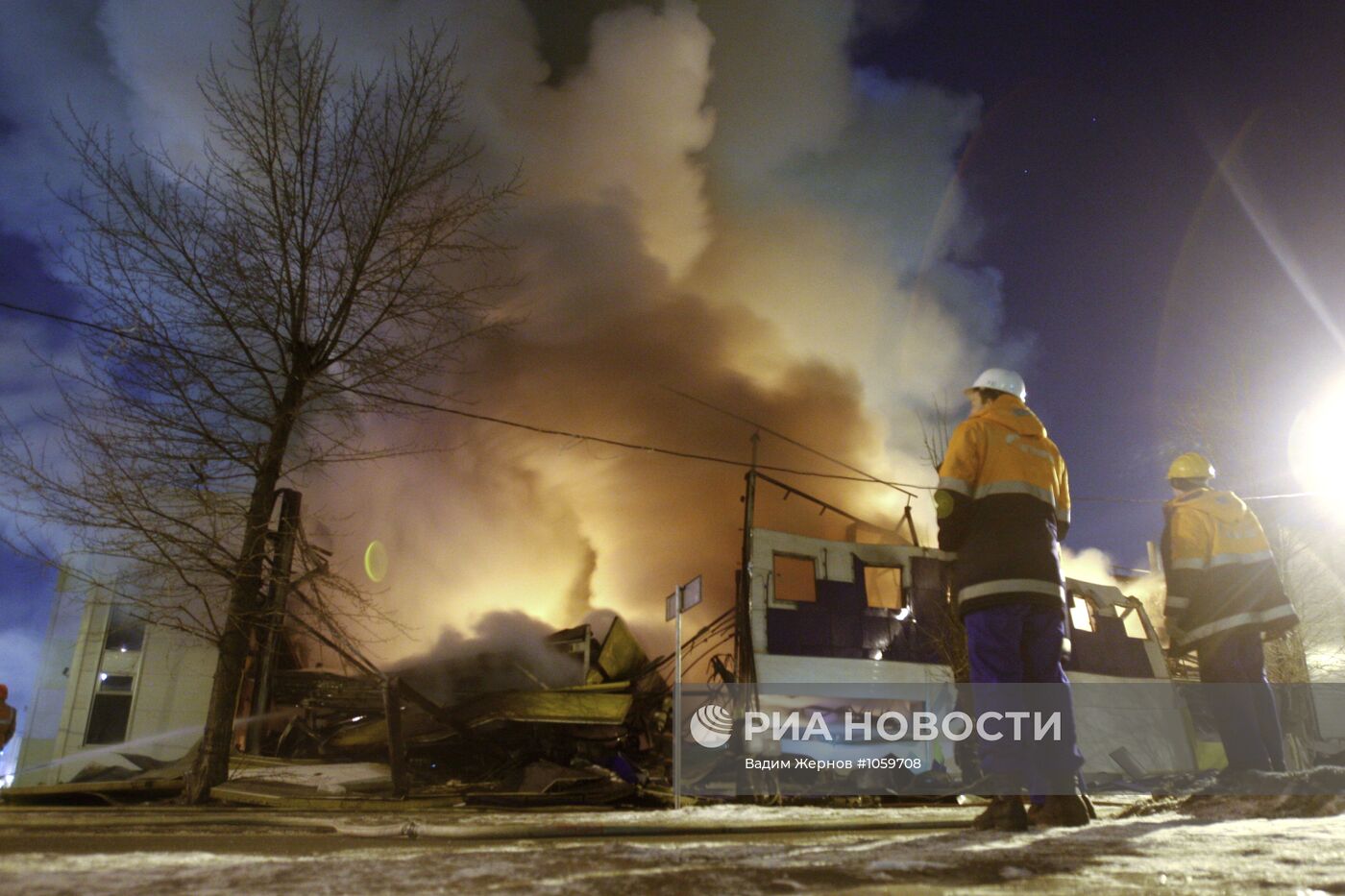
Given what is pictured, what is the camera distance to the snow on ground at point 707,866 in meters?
1.41

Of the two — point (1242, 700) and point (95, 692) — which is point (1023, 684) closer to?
point (1242, 700)

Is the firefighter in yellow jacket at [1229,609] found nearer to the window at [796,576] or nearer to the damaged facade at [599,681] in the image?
the damaged facade at [599,681]

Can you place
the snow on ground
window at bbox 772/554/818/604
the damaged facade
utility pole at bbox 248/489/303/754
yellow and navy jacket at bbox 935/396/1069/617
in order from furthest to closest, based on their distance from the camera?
window at bbox 772/554/818/604, the damaged facade, utility pole at bbox 248/489/303/754, yellow and navy jacket at bbox 935/396/1069/617, the snow on ground

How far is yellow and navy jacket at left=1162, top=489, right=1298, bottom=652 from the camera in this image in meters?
4.64

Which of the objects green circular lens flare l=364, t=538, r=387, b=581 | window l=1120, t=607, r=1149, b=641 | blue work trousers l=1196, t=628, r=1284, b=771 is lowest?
blue work trousers l=1196, t=628, r=1284, b=771

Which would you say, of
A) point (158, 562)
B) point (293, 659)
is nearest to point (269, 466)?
point (158, 562)

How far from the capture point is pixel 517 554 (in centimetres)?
2098

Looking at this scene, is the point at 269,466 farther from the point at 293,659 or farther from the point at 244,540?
the point at 293,659

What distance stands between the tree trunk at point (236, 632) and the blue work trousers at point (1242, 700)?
24.0 feet

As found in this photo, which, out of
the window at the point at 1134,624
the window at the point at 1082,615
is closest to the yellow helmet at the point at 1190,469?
the window at the point at 1082,615

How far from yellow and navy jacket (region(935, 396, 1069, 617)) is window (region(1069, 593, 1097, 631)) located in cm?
1853

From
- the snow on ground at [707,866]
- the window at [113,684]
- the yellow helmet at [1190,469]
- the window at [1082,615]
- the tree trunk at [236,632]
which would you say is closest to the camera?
the snow on ground at [707,866]

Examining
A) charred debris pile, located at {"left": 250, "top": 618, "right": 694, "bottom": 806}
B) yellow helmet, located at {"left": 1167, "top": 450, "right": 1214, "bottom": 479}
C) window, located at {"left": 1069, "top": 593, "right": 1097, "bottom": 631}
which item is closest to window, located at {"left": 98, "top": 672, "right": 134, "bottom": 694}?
charred debris pile, located at {"left": 250, "top": 618, "right": 694, "bottom": 806}

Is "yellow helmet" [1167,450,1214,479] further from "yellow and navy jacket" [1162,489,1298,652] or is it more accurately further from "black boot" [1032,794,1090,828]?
"black boot" [1032,794,1090,828]
